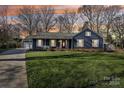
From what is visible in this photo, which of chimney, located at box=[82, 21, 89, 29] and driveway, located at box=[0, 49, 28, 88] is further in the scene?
chimney, located at box=[82, 21, 89, 29]

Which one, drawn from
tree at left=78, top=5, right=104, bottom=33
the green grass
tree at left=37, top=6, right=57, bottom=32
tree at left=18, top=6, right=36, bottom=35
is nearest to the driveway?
the green grass

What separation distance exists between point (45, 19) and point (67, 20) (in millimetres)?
774

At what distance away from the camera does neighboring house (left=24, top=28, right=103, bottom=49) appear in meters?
9.88

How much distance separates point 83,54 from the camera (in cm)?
997

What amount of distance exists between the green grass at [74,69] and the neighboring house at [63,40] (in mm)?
323

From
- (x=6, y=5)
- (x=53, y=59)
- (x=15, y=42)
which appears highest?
(x=6, y=5)

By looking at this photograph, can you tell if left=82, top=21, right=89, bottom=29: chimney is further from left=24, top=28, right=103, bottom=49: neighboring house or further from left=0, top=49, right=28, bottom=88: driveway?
left=0, top=49, right=28, bottom=88: driveway

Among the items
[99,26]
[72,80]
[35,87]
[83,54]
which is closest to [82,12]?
[99,26]

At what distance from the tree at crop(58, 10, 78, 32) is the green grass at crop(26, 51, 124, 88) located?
3.49ft

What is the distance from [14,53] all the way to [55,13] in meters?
2.51

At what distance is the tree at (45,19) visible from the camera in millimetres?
9281

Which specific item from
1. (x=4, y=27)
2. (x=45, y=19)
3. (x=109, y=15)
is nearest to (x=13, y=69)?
(x=4, y=27)

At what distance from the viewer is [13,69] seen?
9016 mm

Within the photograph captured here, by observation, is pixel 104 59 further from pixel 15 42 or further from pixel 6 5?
pixel 6 5
